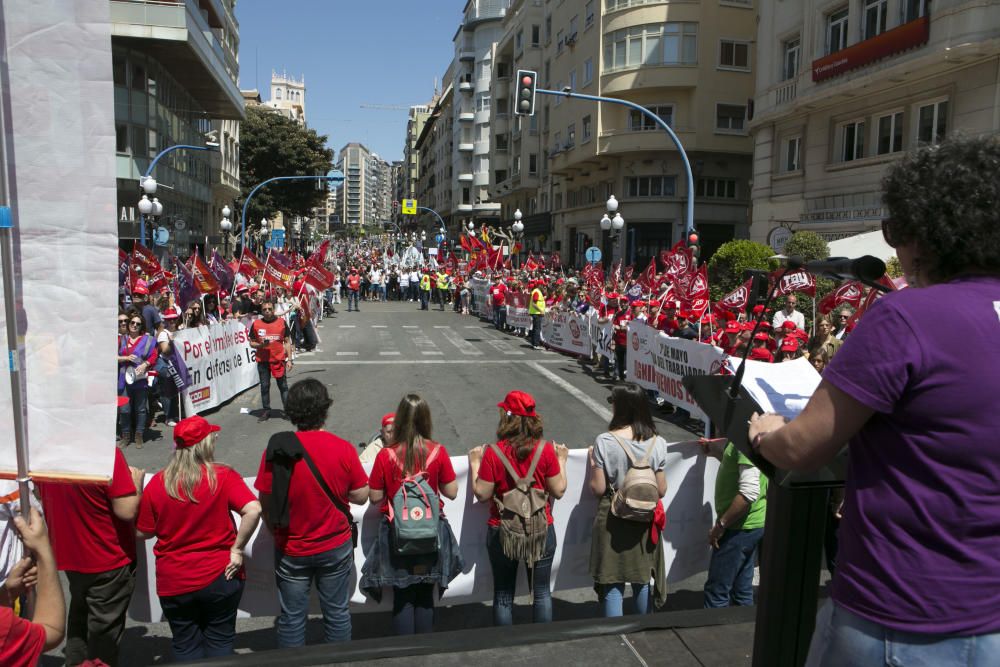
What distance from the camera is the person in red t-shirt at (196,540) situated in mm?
3617

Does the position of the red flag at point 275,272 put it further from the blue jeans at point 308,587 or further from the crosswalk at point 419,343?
the blue jeans at point 308,587

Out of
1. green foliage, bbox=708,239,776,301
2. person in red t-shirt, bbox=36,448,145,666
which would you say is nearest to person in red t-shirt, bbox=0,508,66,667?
person in red t-shirt, bbox=36,448,145,666

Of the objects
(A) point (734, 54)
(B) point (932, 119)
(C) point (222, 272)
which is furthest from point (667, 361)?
(A) point (734, 54)

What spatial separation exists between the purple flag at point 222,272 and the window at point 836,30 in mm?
18302

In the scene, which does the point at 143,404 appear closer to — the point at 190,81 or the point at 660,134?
the point at 660,134

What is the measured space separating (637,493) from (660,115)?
35.9 m

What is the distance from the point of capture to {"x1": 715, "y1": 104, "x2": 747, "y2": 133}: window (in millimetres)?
36938

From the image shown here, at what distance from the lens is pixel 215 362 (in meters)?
12.1

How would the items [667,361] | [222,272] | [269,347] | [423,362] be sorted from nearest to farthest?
1. [269,347]
2. [667,361]
3. [423,362]
4. [222,272]

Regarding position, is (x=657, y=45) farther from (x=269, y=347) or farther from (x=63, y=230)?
(x=63, y=230)

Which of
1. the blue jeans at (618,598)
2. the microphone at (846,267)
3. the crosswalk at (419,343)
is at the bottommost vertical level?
the crosswalk at (419,343)

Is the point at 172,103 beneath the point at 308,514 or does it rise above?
above

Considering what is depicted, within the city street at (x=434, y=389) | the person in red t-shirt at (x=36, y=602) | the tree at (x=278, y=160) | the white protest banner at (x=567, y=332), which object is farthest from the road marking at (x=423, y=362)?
the tree at (x=278, y=160)

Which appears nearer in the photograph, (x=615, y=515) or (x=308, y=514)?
(x=308, y=514)
